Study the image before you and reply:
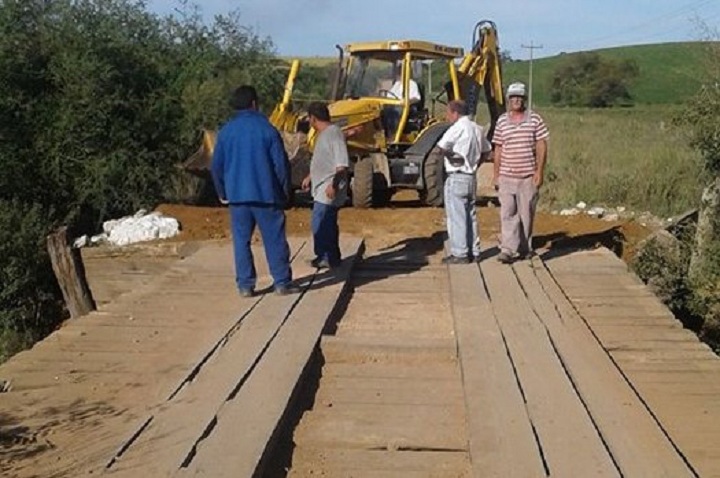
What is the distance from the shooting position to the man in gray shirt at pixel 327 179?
9.55m

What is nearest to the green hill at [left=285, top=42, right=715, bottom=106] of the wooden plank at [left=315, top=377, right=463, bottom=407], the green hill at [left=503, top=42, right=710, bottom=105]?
the green hill at [left=503, top=42, right=710, bottom=105]

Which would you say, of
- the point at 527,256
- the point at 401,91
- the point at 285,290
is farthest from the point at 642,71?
the point at 285,290

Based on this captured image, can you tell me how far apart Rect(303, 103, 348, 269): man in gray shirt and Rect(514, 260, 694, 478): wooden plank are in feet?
6.59

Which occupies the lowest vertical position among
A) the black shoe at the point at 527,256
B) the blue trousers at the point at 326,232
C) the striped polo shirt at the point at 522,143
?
the black shoe at the point at 527,256

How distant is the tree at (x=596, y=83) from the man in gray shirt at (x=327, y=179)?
56597 millimetres

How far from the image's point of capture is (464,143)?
10180 millimetres

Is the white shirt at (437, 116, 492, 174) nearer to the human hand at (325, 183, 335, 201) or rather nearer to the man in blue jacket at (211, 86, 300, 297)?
the human hand at (325, 183, 335, 201)

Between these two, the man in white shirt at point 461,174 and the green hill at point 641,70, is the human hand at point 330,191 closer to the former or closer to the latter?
the man in white shirt at point 461,174

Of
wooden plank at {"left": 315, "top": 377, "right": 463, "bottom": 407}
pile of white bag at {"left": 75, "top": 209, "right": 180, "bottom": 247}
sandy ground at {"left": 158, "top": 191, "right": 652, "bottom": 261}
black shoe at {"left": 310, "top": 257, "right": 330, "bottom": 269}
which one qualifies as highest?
wooden plank at {"left": 315, "top": 377, "right": 463, "bottom": 407}

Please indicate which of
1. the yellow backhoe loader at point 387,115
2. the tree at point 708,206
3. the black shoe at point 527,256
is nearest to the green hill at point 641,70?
the yellow backhoe loader at point 387,115

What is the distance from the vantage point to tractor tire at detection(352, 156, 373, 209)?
1576 cm

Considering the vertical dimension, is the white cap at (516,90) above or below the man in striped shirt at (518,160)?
above

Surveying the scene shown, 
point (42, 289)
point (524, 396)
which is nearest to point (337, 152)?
point (524, 396)

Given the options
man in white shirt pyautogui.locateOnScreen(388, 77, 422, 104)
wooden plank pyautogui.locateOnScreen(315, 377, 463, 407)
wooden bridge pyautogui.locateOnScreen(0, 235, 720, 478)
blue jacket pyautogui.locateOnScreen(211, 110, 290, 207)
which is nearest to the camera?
wooden bridge pyautogui.locateOnScreen(0, 235, 720, 478)
